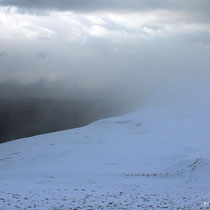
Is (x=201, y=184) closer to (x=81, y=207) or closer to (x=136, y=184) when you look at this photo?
(x=136, y=184)

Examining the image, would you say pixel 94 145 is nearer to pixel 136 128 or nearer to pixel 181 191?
pixel 136 128

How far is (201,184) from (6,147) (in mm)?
39516

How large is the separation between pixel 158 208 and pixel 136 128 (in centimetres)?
4656

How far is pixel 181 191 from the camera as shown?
71.7 ft

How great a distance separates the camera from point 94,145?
50.4 metres

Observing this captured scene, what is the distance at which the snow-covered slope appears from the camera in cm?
1709

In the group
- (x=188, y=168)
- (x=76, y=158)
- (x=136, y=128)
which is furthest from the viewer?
(x=136, y=128)

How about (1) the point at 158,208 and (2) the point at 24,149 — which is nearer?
(1) the point at 158,208

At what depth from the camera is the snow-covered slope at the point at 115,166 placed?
17094mm

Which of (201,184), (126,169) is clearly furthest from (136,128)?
(201,184)

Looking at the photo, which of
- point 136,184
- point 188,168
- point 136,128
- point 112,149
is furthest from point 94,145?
point 136,184

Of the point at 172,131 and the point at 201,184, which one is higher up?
the point at 172,131

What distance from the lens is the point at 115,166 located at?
3494cm

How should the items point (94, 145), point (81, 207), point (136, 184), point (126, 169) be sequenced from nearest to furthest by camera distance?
1. point (81, 207)
2. point (136, 184)
3. point (126, 169)
4. point (94, 145)
